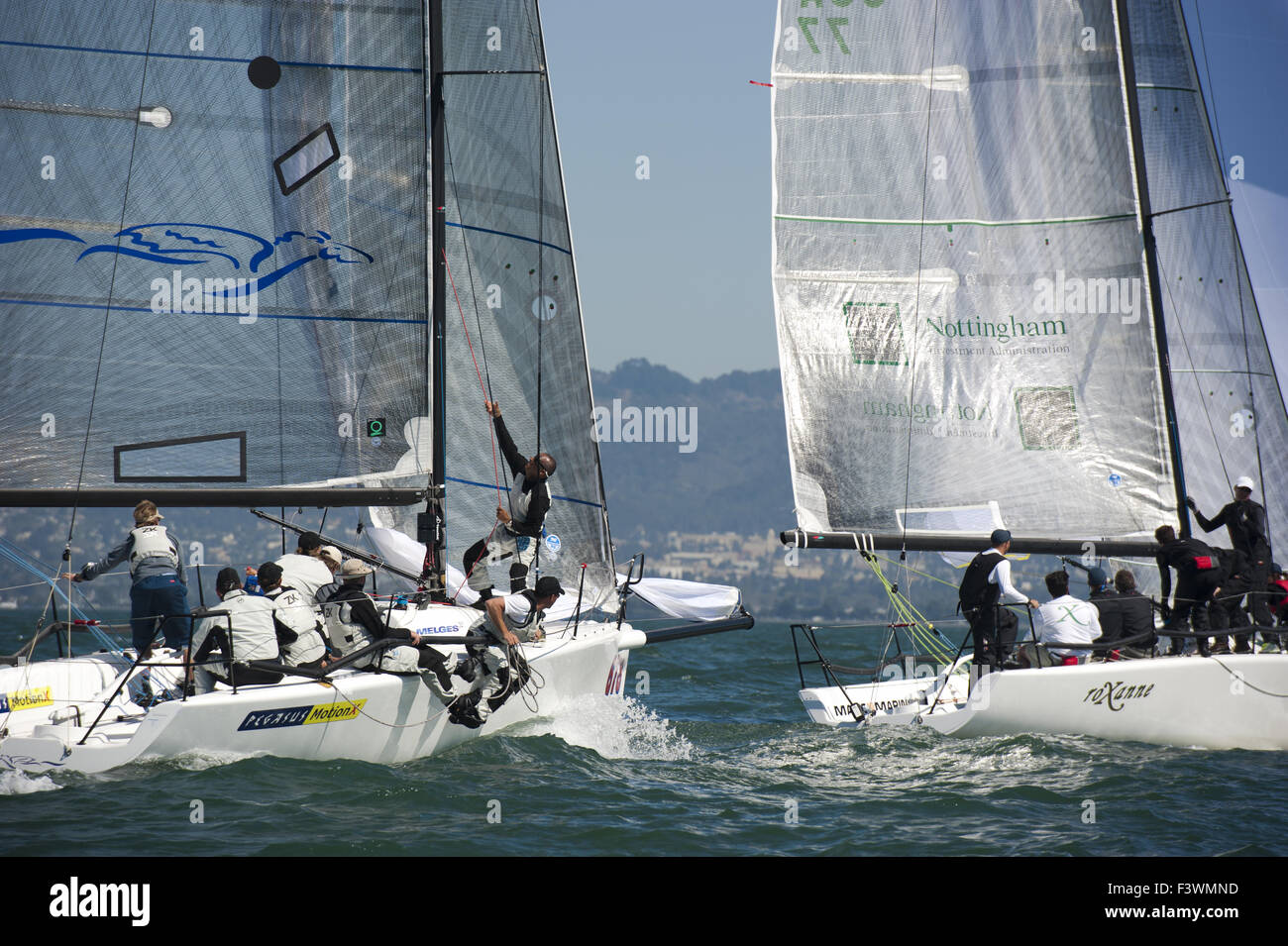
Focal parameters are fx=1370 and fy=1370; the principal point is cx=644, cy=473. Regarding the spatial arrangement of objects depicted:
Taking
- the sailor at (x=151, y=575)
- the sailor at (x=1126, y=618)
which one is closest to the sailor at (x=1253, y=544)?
the sailor at (x=1126, y=618)

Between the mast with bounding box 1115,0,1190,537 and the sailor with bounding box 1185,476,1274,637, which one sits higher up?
the mast with bounding box 1115,0,1190,537

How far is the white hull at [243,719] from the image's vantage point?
8.13 meters

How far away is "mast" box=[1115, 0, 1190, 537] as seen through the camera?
12.2 metres

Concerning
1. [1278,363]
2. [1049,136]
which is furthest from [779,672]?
[1049,136]

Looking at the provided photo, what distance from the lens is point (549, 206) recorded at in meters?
12.0

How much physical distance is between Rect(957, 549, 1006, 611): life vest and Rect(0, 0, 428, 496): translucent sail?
4.48m

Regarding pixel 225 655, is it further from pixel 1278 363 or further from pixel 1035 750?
pixel 1278 363

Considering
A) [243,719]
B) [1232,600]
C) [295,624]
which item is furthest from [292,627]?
[1232,600]

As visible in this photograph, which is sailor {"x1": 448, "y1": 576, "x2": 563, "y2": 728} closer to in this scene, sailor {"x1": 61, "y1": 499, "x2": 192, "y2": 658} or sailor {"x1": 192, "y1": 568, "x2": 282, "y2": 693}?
sailor {"x1": 192, "y1": 568, "x2": 282, "y2": 693}

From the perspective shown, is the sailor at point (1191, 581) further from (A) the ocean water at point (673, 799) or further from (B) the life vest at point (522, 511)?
(B) the life vest at point (522, 511)

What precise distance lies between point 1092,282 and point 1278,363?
3.21m

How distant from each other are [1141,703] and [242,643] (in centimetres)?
649
